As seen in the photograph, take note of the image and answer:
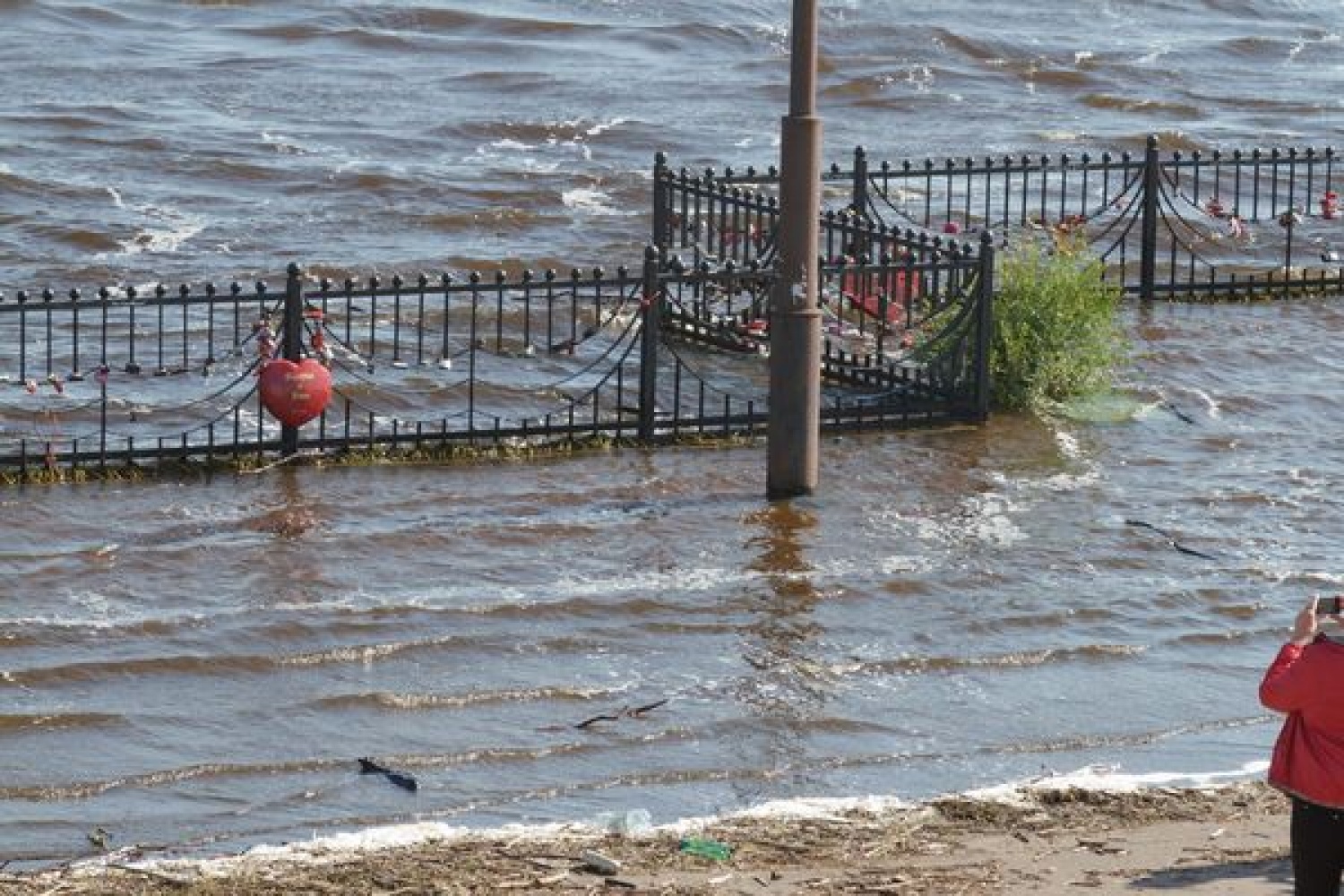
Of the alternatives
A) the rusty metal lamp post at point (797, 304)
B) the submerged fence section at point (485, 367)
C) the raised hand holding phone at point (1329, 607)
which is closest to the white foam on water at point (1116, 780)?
the raised hand holding phone at point (1329, 607)

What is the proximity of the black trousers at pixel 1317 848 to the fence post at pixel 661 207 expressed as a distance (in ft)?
40.4

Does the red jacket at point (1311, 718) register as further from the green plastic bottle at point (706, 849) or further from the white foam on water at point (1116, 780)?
the white foam on water at point (1116, 780)

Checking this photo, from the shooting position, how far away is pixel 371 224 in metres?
27.9

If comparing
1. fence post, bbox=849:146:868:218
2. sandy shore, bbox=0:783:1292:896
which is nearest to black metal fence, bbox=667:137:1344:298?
fence post, bbox=849:146:868:218

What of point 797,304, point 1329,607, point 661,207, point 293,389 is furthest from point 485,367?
point 1329,607

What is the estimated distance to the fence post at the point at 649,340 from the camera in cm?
1789

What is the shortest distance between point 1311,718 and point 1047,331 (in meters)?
10.0

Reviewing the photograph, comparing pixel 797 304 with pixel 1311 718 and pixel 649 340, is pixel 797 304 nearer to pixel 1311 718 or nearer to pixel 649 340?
pixel 649 340

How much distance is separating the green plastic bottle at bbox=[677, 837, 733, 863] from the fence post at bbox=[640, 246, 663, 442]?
286 inches

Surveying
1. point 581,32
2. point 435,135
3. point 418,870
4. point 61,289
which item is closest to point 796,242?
point 418,870

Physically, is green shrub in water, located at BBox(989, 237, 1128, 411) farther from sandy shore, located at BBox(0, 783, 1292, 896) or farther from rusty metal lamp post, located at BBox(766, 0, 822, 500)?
sandy shore, located at BBox(0, 783, 1292, 896)

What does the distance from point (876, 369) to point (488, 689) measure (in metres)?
6.96

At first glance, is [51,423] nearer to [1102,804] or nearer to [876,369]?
[876,369]

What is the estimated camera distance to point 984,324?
18.9 meters
